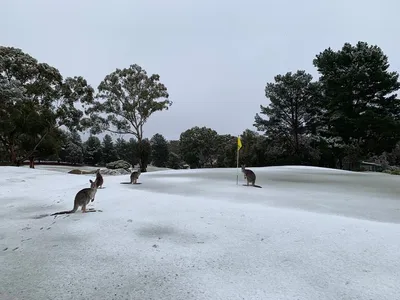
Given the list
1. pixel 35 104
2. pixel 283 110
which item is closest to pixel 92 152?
pixel 35 104

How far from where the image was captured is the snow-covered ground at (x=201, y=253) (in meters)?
1.72

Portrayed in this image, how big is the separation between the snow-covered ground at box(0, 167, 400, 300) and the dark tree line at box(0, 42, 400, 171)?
14676 millimetres

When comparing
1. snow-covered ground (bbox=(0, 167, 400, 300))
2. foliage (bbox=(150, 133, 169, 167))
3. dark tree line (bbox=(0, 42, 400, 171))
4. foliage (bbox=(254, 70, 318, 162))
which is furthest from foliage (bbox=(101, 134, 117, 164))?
snow-covered ground (bbox=(0, 167, 400, 300))

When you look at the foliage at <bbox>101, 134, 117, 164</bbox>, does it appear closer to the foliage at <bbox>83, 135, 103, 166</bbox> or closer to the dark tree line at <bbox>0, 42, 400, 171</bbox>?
the foliage at <bbox>83, 135, 103, 166</bbox>

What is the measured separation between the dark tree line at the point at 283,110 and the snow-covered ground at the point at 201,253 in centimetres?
1468

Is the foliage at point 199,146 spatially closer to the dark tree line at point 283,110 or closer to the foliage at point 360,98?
the dark tree line at point 283,110

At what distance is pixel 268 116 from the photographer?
22969 millimetres

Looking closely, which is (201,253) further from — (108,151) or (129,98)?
(108,151)

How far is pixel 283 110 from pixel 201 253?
2171 centimetres

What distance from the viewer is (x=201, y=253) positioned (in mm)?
2258

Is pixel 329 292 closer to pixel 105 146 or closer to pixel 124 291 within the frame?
pixel 124 291

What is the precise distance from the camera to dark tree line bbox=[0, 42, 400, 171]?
1730 centimetres

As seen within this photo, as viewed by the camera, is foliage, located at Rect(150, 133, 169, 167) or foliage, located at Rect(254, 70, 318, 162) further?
foliage, located at Rect(150, 133, 169, 167)

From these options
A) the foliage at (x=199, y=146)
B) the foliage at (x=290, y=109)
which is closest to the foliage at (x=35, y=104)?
the foliage at (x=290, y=109)
